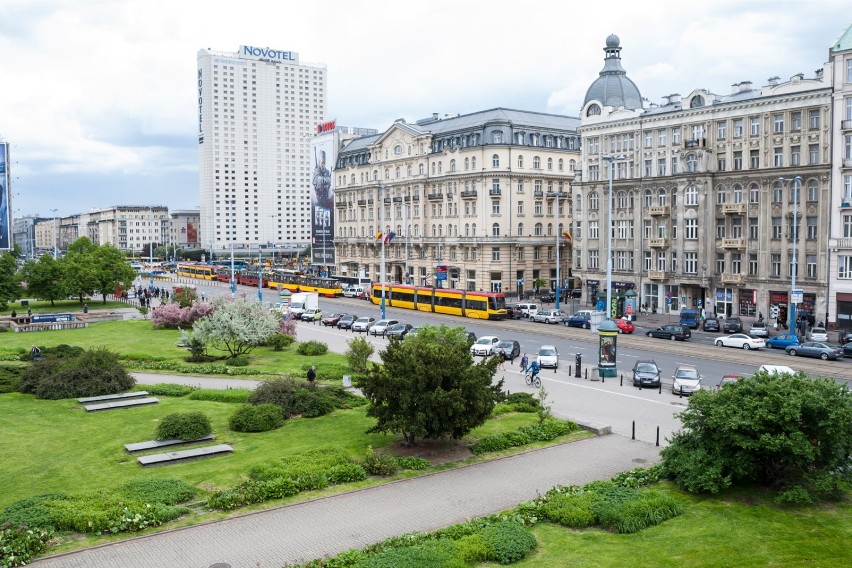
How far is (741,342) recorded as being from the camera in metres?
52.3

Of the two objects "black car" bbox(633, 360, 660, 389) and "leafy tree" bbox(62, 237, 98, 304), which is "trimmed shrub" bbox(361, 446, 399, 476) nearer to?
"black car" bbox(633, 360, 660, 389)

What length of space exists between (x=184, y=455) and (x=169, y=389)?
11567 mm

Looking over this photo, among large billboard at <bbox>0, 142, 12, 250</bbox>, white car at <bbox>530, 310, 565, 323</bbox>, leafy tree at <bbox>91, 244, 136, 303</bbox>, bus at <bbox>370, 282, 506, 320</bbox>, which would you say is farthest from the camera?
large billboard at <bbox>0, 142, 12, 250</bbox>

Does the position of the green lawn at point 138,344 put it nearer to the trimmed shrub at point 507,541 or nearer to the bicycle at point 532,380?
the bicycle at point 532,380

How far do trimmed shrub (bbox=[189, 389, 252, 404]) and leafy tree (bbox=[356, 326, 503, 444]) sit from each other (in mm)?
10278

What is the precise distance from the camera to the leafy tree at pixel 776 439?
20297 millimetres

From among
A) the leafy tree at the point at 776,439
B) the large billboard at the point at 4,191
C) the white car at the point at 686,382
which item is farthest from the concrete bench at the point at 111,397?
the large billboard at the point at 4,191

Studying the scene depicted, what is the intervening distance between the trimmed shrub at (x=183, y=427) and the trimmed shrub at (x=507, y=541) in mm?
12327

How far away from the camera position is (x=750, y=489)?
21609 mm

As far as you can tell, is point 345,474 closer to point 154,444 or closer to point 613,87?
point 154,444

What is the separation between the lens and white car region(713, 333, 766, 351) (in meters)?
51.8

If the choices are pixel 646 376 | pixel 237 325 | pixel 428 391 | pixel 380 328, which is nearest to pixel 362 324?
pixel 380 328

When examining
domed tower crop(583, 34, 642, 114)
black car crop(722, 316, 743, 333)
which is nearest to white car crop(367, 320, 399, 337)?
black car crop(722, 316, 743, 333)

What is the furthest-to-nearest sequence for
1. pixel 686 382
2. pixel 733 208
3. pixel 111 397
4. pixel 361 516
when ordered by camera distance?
pixel 733 208, pixel 686 382, pixel 111 397, pixel 361 516
